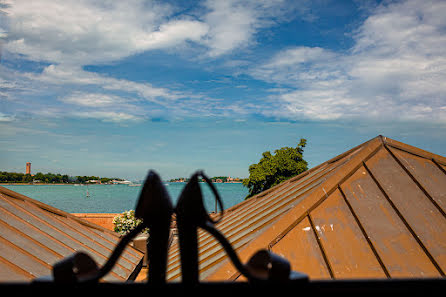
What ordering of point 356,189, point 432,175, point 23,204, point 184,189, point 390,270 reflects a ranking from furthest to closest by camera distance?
point 23,204 < point 432,175 < point 356,189 < point 390,270 < point 184,189

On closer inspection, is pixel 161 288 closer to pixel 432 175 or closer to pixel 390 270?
pixel 390 270

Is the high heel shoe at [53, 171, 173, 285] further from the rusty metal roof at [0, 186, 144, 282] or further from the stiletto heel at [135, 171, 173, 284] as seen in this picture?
the rusty metal roof at [0, 186, 144, 282]

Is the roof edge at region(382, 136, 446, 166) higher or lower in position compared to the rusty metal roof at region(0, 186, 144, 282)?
higher

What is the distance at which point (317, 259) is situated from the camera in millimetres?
4578

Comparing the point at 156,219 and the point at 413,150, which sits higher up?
the point at 413,150

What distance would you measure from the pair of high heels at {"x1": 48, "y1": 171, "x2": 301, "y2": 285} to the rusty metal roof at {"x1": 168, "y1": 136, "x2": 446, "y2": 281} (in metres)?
3.64

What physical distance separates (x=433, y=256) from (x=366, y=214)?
112cm

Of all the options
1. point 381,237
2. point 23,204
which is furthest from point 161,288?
point 23,204

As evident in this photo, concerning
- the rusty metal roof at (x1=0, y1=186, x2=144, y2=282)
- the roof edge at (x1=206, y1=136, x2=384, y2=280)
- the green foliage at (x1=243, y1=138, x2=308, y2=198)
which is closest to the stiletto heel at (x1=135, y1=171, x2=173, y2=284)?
the roof edge at (x1=206, y1=136, x2=384, y2=280)

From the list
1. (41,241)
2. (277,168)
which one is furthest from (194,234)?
(277,168)

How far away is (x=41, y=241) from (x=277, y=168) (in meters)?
31.1

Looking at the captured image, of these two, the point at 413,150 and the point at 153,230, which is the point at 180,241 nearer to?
the point at 153,230

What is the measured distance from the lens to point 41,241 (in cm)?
716

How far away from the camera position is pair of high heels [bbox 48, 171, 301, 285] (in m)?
0.99
